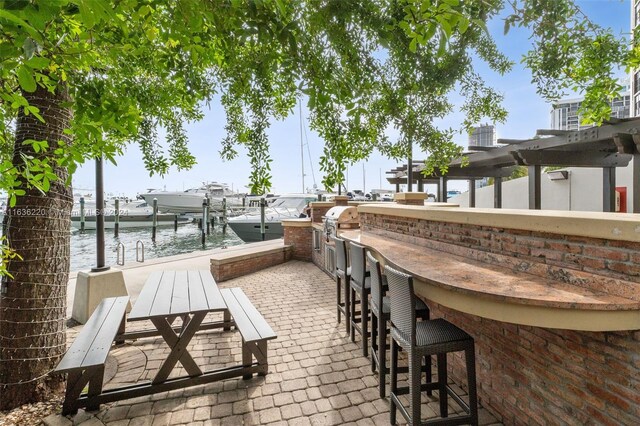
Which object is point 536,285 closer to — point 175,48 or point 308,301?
point 175,48

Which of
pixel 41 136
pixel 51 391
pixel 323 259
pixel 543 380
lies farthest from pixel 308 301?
pixel 41 136

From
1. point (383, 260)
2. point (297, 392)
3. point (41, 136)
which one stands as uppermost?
point (41, 136)

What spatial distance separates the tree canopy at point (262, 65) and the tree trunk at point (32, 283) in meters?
0.06

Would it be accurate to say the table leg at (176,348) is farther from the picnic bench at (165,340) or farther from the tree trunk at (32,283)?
the tree trunk at (32,283)

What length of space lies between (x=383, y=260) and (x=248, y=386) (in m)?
1.96

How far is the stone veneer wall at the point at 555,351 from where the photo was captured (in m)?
1.88

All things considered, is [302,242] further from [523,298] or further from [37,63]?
[37,63]

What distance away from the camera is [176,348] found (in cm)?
330

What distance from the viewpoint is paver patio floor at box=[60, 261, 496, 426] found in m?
2.92

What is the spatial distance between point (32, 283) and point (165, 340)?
139 cm

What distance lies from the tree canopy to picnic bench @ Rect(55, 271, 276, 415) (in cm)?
83

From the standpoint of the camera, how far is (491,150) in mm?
8922

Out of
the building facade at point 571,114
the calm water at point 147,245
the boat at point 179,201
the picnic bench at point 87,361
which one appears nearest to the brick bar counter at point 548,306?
the building facade at point 571,114

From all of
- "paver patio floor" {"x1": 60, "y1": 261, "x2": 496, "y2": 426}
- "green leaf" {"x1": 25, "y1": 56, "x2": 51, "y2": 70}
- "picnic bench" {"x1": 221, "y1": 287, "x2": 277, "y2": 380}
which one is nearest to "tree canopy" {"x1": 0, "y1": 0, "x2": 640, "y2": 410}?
"green leaf" {"x1": 25, "y1": 56, "x2": 51, "y2": 70}
